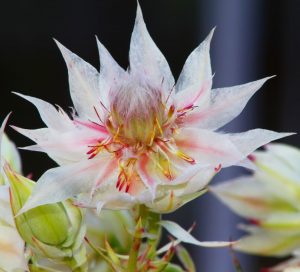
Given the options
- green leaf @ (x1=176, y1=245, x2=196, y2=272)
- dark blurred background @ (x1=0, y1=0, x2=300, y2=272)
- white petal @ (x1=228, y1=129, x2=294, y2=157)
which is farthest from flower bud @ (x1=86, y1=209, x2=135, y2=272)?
dark blurred background @ (x1=0, y1=0, x2=300, y2=272)

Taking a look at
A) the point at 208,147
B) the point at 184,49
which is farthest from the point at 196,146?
the point at 184,49

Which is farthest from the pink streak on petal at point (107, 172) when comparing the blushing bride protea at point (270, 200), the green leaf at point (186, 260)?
the blushing bride protea at point (270, 200)

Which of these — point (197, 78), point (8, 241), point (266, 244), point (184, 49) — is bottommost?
point (184, 49)

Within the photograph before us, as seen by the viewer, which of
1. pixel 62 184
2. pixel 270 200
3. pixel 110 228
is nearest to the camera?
pixel 62 184

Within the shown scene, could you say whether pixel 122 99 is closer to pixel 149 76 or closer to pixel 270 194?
pixel 149 76

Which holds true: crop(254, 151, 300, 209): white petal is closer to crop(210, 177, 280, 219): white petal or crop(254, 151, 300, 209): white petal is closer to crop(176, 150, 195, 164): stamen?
crop(210, 177, 280, 219): white petal

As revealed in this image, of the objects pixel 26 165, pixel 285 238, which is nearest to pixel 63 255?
pixel 285 238

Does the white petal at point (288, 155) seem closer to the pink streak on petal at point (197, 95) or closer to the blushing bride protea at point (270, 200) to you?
the blushing bride protea at point (270, 200)

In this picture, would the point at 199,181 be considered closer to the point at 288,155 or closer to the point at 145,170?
the point at 145,170
